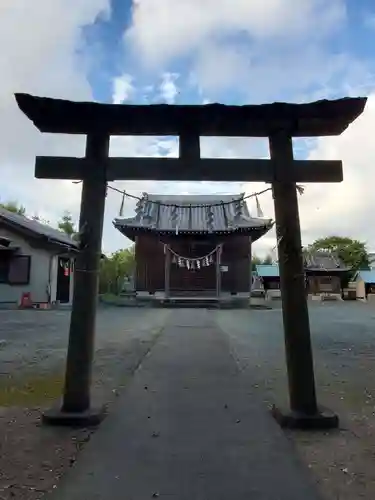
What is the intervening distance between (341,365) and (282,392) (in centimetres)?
234

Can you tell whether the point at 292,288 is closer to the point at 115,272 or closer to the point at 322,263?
the point at 115,272

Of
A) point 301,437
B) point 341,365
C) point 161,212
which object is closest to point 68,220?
point 161,212

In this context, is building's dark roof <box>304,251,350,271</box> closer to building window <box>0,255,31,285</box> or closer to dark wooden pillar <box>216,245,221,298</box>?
dark wooden pillar <box>216,245,221,298</box>

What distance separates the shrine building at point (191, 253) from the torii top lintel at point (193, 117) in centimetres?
1956

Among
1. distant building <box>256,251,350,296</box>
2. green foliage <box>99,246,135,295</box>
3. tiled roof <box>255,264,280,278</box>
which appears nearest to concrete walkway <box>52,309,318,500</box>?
green foliage <box>99,246,135,295</box>

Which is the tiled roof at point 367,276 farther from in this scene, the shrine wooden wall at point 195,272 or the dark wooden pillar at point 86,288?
the dark wooden pillar at point 86,288

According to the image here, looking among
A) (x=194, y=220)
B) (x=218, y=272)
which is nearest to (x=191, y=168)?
(x=218, y=272)

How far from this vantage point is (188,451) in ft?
10.4

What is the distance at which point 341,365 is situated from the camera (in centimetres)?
693

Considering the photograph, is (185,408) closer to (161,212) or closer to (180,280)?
(180,280)

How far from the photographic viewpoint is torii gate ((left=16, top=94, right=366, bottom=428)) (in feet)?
13.0

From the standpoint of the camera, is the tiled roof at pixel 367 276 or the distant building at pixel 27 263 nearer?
the distant building at pixel 27 263

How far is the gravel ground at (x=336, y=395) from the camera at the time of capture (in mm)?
2814

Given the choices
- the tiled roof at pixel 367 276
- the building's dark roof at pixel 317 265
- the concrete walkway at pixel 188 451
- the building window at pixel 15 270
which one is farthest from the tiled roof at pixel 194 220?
the tiled roof at pixel 367 276
